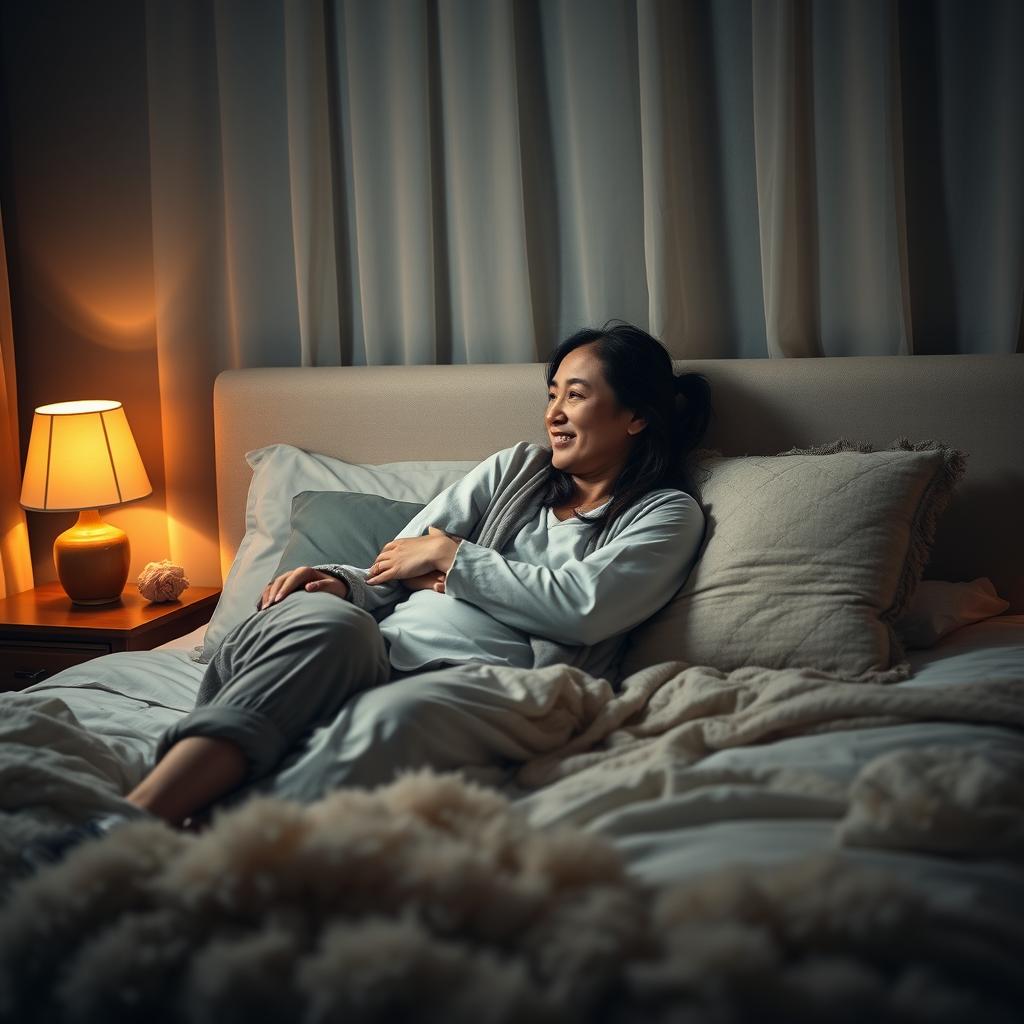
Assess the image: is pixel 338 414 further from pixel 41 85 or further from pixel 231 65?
pixel 41 85

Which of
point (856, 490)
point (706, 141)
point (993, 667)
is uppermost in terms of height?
point (706, 141)

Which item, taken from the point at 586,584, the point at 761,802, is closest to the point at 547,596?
the point at 586,584

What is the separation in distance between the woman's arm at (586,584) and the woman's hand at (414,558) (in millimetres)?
54

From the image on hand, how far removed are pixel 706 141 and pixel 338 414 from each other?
110 centimetres

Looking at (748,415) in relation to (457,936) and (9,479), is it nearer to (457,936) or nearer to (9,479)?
(457,936)

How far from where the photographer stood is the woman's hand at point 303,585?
6.08 feet

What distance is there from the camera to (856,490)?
6.08ft

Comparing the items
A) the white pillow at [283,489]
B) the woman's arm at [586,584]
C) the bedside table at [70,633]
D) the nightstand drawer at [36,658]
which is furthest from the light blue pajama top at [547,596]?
the nightstand drawer at [36,658]

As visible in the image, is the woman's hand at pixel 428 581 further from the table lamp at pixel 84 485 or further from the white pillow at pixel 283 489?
the table lamp at pixel 84 485

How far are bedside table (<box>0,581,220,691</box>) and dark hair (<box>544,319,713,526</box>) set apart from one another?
1083 mm

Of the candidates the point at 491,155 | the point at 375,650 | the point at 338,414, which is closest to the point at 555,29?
the point at 491,155

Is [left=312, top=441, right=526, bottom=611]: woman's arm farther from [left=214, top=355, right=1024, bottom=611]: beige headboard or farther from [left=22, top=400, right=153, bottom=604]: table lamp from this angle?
[left=22, top=400, right=153, bottom=604]: table lamp

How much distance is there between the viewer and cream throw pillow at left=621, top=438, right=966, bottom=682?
1.75 metres

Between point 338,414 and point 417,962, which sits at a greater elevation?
point 338,414
